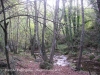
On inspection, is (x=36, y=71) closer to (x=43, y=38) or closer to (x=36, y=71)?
(x=36, y=71)

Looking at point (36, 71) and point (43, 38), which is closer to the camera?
point (36, 71)

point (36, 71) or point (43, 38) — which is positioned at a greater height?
point (43, 38)

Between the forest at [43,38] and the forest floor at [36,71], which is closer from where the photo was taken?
the forest at [43,38]

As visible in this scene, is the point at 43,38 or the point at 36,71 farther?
the point at 43,38

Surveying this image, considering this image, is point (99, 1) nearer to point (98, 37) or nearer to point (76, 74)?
point (76, 74)

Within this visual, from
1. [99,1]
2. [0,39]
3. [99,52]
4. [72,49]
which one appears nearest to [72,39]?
[72,49]

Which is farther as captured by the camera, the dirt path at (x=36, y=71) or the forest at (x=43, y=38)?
the dirt path at (x=36, y=71)

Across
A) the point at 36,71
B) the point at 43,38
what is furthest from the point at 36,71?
the point at 43,38

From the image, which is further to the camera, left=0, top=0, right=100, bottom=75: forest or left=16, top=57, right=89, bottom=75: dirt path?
left=16, top=57, right=89, bottom=75: dirt path

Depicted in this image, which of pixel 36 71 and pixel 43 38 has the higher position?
pixel 43 38

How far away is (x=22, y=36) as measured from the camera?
30.8 metres

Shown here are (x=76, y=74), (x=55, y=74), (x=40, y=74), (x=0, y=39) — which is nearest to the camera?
(x=40, y=74)

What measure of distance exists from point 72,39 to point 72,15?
5.02 meters

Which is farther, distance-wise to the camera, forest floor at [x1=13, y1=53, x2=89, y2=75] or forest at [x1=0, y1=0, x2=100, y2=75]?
forest floor at [x1=13, y1=53, x2=89, y2=75]
